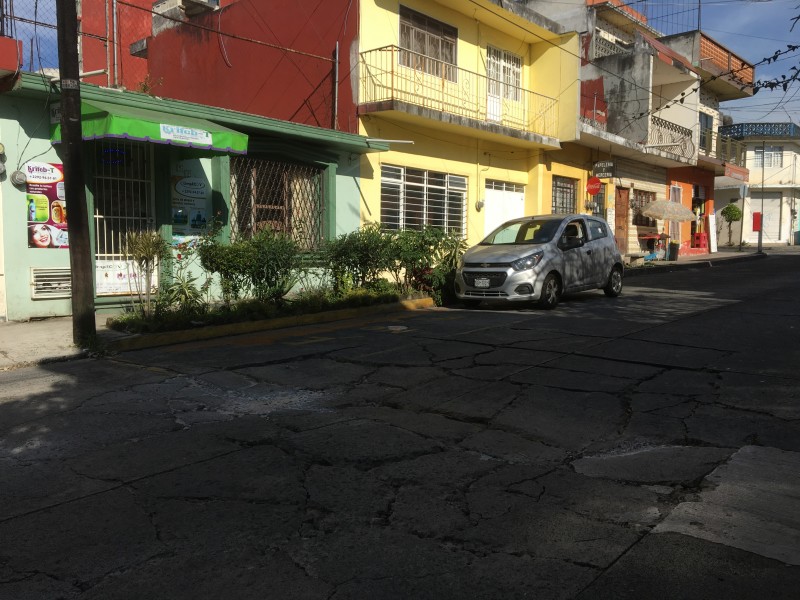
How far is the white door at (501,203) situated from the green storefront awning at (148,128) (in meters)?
9.79

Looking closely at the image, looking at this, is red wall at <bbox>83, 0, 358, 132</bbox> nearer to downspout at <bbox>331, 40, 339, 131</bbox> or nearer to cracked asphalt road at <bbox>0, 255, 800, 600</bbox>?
downspout at <bbox>331, 40, 339, 131</bbox>

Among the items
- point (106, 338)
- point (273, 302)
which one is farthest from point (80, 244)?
point (273, 302)

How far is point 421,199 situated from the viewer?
55.9ft

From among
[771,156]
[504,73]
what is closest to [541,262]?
[504,73]

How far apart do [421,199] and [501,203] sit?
3.85 m

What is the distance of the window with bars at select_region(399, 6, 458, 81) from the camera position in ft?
52.9

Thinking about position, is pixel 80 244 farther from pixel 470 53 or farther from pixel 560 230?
pixel 470 53

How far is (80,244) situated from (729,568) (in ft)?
25.3

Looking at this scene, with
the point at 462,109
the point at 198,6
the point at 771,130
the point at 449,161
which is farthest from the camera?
the point at 771,130

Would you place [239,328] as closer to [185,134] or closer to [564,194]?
[185,134]

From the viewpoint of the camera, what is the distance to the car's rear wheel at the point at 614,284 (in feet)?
46.2

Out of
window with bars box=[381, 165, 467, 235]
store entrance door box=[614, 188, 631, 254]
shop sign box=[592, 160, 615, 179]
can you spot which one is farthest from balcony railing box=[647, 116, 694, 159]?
window with bars box=[381, 165, 467, 235]

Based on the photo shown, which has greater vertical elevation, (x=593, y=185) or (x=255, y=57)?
(x=255, y=57)

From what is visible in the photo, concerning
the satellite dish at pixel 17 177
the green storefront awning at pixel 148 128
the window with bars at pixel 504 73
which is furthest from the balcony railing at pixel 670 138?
the satellite dish at pixel 17 177
